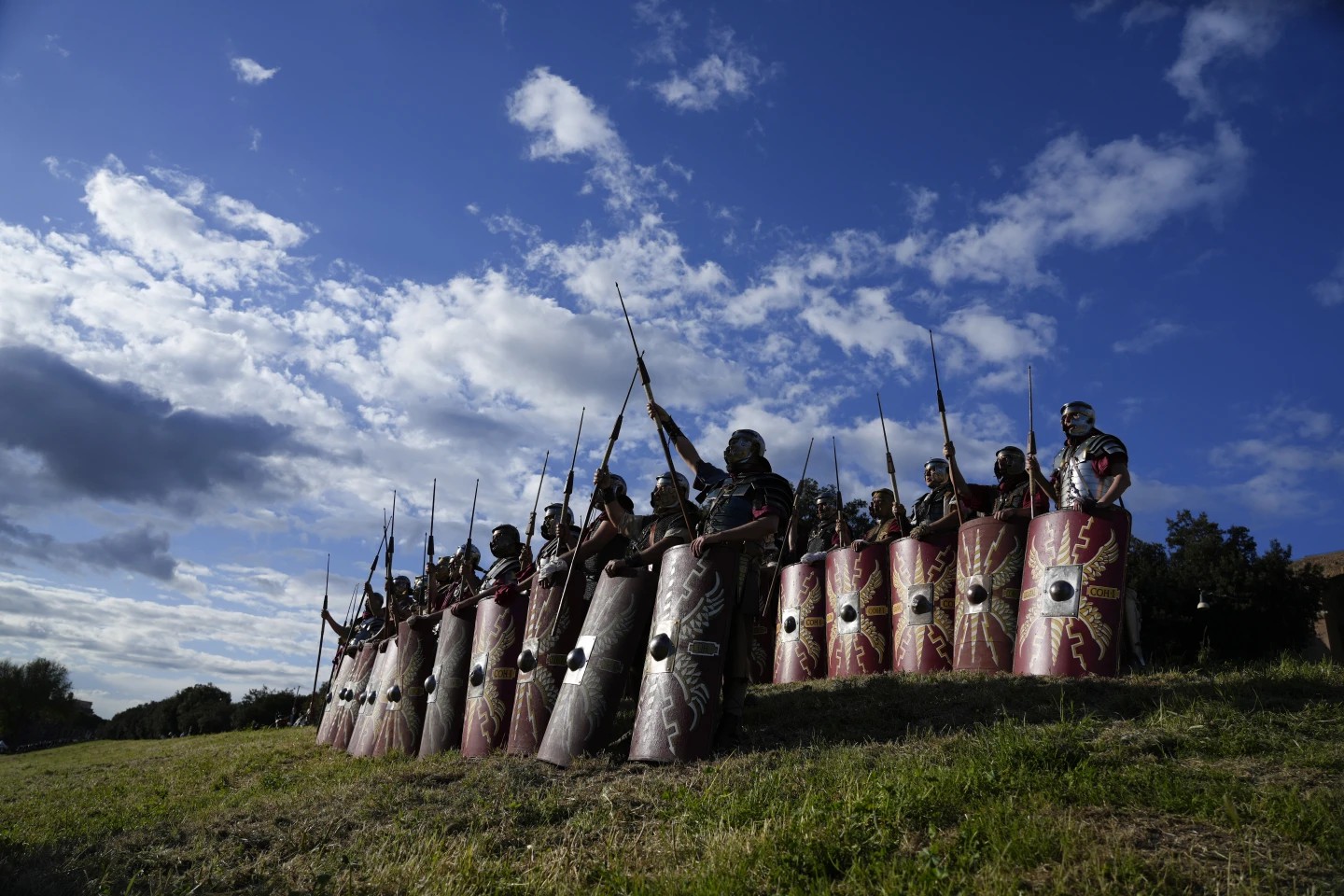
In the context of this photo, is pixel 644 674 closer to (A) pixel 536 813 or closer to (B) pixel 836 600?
(A) pixel 536 813

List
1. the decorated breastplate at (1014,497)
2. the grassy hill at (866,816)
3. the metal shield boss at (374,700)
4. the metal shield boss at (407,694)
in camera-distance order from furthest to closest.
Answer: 1. the metal shield boss at (374,700)
2. the metal shield boss at (407,694)
3. the decorated breastplate at (1014,497)
4. the grassy hill at (866,816)

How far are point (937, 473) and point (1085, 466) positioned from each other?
2192mm

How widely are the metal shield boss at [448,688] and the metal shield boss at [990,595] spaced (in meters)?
4.42

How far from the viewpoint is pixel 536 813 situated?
17.9 feet

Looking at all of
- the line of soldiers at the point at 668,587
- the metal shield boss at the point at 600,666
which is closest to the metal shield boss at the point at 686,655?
the line of soldiers at the point at 668,587

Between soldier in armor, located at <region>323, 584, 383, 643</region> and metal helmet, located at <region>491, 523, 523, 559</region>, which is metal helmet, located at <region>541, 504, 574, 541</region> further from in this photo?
soldier in armor, located at <region>323, 584, 383, 643</region>

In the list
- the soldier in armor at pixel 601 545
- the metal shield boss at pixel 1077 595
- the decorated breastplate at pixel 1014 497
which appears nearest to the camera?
the metal shield boss at pixel 1077 595

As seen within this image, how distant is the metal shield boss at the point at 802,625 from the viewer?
35.3ft

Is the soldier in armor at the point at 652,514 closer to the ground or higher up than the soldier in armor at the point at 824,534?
closer to the ground

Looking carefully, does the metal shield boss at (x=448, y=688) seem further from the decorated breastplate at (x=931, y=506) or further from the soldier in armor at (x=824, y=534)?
the decorated breastplate at (x=931, y=506)

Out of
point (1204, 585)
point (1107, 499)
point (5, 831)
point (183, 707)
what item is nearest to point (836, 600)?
point (1107, 499)

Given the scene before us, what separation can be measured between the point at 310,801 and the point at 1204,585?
82.8ft

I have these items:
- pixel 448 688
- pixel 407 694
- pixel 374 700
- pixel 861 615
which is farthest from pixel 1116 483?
pixel 374 700

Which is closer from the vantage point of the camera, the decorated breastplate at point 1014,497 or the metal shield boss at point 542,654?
the metal shield boss at point 542,654
